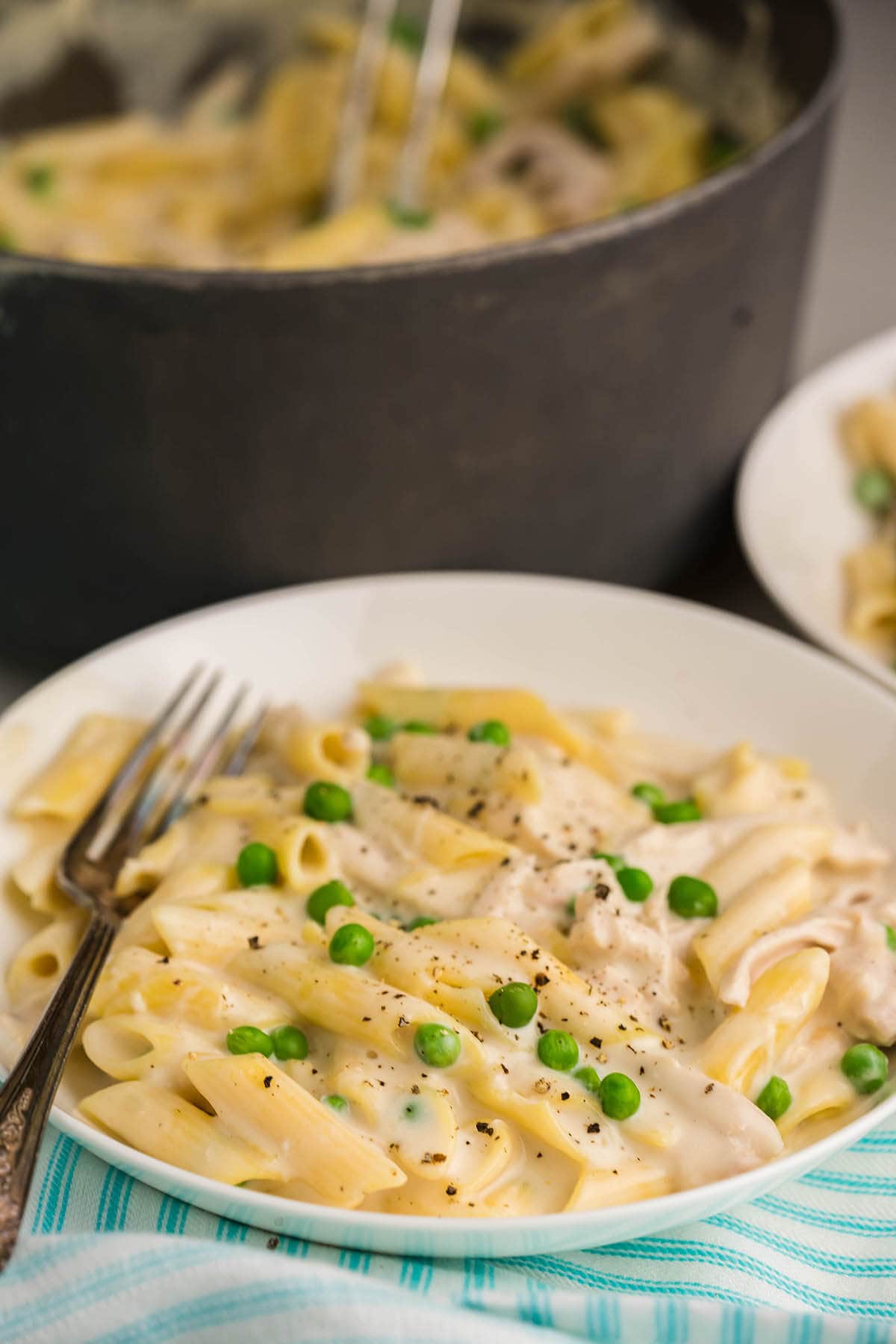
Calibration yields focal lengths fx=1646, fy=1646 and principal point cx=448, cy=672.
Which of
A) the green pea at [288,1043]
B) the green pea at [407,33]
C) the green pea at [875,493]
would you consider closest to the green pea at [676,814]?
the green pea at [288,1043]

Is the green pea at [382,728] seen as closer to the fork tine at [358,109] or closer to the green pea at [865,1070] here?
the green pea at [865,1070]

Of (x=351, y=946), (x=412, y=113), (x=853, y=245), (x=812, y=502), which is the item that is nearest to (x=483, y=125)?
(x=412, y=113)

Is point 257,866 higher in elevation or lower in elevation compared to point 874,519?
higher

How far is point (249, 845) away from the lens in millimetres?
2213

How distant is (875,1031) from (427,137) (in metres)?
2.52

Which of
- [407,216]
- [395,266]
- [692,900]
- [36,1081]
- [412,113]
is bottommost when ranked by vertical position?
[692,900]

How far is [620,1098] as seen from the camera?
1.84 meters

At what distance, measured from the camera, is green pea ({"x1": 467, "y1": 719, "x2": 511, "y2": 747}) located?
2455 mm

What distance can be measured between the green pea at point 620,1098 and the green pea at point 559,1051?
0.19 ft

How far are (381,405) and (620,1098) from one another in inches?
46.8

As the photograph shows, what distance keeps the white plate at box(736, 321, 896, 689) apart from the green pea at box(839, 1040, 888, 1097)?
79cm

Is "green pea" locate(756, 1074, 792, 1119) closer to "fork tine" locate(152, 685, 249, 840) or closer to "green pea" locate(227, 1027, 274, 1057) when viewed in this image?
"green pea" locate(227, 1027, 274, 1057)

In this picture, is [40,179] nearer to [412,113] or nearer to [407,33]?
[412,113]

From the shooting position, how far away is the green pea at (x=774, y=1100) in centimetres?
190
